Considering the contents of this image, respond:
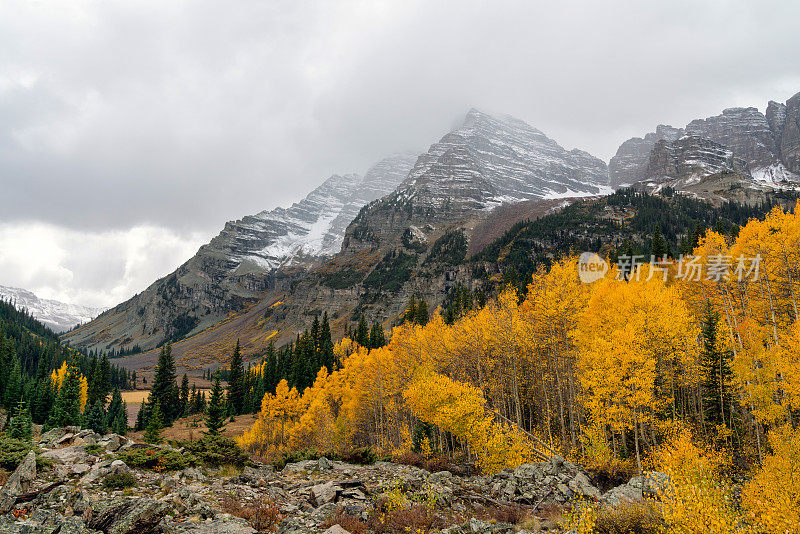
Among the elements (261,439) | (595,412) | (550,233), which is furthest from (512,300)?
(550,233)

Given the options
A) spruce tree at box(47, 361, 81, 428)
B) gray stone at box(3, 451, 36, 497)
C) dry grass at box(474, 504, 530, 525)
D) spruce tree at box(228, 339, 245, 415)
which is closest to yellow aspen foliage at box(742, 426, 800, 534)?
dry grass at box(474, 504, 530, 525)

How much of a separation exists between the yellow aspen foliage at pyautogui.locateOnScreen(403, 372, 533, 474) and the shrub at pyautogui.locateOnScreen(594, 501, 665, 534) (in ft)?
43.4

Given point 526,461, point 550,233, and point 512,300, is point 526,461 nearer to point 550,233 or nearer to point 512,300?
point 512,300

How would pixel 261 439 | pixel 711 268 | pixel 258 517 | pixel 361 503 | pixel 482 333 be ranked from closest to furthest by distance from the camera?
pixel 258 517 < pixel 361 503 < pixel 711 268 < pixel 482 333 < pixel 261 439

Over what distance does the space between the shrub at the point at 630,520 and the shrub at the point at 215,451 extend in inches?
875

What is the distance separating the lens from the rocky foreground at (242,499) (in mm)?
11828

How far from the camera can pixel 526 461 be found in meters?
29.7

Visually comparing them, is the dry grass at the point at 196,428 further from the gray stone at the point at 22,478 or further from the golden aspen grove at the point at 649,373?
the gray stone at the point at 22,478

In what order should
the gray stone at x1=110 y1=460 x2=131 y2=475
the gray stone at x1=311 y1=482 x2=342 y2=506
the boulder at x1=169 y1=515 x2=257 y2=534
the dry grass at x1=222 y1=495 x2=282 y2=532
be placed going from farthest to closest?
the gray stone at x1=311 y1=482 x2=342 y2=506
the gray stone at x1=110 y1=460 x2=131 y2=475
the dry grass at x1=222 y1=495 x2=282 y2=532
the boulder at x1=169 y1=515 x2=257 y2=534

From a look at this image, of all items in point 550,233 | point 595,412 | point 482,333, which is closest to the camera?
point 595,412

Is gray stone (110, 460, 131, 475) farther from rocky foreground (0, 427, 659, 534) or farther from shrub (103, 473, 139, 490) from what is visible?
shrub (103, 473, 139, 490)

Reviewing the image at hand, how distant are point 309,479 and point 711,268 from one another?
125 ft

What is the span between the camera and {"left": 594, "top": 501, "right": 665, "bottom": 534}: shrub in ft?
45.2

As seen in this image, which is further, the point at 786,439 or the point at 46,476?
the point at 786,439
